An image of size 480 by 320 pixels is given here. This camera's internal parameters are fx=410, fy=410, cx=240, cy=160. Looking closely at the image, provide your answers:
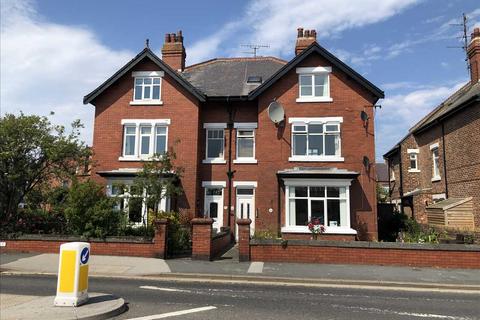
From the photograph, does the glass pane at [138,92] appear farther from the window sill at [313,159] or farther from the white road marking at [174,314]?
the white road marking at [174,314]

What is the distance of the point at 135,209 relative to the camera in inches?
710

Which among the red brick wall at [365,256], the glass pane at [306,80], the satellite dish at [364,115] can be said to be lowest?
the red brick wall at [365,256]

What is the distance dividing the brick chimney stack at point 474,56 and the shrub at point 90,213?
2092 cm

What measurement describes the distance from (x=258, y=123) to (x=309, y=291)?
476 inches

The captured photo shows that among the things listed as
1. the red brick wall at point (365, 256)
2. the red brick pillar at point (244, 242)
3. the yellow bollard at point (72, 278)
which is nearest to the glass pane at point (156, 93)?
the red brick pillar at point (244, 242)

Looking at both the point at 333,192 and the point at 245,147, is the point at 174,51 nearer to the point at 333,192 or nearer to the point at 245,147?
the point at 245,147

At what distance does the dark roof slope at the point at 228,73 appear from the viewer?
2189cm

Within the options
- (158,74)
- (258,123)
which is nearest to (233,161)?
(258,123)

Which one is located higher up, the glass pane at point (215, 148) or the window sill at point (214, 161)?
the glass pane at point (215, 148)

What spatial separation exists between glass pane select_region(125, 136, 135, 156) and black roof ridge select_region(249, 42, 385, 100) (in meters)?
6.47

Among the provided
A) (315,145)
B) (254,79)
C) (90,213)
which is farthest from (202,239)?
(254,79)

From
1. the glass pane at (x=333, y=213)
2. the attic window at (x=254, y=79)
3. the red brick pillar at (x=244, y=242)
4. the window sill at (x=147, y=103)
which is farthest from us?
the attic window at (x=254, y=79)

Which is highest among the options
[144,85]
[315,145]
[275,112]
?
[144,85]

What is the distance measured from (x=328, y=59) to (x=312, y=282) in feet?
41.6
